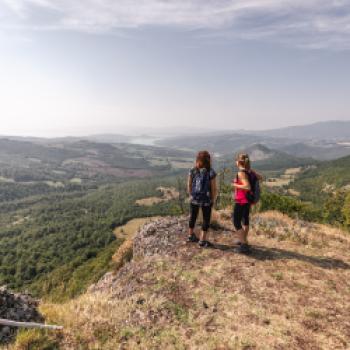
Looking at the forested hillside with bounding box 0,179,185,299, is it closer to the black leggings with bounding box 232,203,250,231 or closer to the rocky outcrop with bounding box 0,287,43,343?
the black leggings with bounding box 232,203,250,231

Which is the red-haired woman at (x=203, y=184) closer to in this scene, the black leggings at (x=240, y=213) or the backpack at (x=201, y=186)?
the backpack at (x=201, y=186)

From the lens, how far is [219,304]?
668 cm

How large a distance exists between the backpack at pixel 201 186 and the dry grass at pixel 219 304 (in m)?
1.89

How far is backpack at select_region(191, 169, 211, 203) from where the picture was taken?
9.30m

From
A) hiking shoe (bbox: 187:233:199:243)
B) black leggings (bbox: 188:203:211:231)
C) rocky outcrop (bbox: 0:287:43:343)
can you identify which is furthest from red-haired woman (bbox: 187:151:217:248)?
rocky outcrop (bbox: 0:287:43:343)

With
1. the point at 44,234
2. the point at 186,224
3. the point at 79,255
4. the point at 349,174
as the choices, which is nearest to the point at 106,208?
the point at 44,234

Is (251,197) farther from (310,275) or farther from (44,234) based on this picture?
(44,234)

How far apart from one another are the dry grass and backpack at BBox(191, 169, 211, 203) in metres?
1.89

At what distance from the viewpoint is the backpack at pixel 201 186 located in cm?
930

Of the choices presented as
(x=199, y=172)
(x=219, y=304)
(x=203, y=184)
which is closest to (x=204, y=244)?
(x=203, y=184)

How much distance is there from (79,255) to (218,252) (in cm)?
9569

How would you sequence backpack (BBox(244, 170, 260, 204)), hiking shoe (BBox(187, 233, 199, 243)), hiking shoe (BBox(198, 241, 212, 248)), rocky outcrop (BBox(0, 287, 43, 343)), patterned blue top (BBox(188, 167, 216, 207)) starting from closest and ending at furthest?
rocky outcrop (BBox(0, 287, 43, 343))
backpack (BBox(244, 170, 260, 204))
patterned blue top (BBox(188, 167, 216, 207))
hiking shoe (BBox(198, 241, 212, 248))
hiking shoe (BBox(187, 233, 199, 243))

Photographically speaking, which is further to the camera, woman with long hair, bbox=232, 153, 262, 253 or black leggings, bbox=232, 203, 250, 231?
black leggings, bbox=232, 203, 250, 231

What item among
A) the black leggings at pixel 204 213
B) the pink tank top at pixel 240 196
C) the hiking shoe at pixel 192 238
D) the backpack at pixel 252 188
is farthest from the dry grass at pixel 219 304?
the backpack at pixel 252 188
